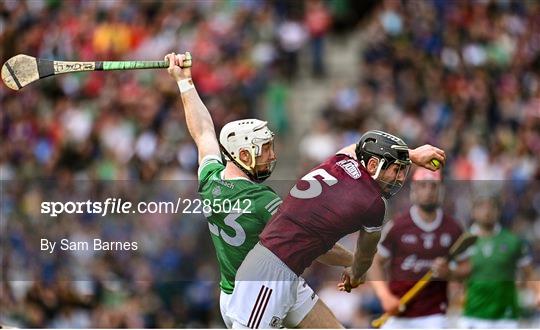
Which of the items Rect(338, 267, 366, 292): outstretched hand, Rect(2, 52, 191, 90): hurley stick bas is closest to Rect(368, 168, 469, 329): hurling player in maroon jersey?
Rect(338, 267, 366, 292): outstretched hand

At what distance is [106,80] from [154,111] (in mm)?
1547

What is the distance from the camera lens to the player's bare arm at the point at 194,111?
884cm

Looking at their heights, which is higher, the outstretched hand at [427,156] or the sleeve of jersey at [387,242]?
the outstretched hand at [427,156]

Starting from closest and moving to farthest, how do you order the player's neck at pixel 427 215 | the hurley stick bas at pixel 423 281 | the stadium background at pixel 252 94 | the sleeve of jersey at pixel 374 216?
the sleeve of jersey at pixel 374 216
the player's neck at pixel 427 215
the hurley stick bas at pixel 423 281
the stadium background at pixel 252 94

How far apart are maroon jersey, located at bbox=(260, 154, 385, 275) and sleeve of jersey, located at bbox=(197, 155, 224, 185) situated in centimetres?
52

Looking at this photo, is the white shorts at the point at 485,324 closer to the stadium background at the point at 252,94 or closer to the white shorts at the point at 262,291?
the stadium background at the point at 252,94

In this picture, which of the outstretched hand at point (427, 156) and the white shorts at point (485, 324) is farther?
the white shorts at point (485, 324)

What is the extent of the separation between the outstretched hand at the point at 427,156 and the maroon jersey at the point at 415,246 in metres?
2.54

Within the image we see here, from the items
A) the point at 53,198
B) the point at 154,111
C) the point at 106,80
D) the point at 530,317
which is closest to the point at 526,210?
the point at 530,317

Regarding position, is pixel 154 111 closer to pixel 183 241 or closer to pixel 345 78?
pixel 345 78

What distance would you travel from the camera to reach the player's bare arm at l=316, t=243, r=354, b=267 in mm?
8695

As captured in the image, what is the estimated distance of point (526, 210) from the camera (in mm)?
12492

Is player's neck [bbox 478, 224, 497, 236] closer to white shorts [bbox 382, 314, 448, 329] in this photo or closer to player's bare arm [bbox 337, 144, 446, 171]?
white shorts [bbox 382, 314, 448, 329]

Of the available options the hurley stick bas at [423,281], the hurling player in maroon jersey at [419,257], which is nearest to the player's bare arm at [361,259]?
the hurling player in maroon jersey at [419,257]
